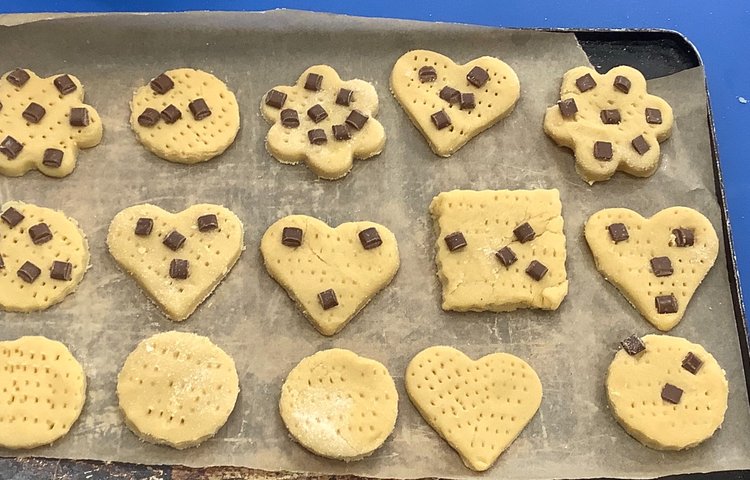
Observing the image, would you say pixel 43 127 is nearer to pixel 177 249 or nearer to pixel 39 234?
pixel 39 234

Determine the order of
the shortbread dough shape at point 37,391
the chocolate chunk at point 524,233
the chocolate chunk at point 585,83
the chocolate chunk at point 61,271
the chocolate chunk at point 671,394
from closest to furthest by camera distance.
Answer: the shortbread dough shape at point 37,391 → the chocolate chunk at point 671,394 → the chocolate chunk at point 61,271 → the chocolate chunk at point 524,233 → the chocolate chunk at point 585,83

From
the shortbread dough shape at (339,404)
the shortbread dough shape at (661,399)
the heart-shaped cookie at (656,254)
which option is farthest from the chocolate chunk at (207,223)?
the shortbread dough shape at (661,399)

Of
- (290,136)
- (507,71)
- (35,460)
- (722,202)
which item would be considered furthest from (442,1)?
(35,460)

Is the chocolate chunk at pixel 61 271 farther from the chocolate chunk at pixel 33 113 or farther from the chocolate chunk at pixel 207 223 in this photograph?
the chocolate chunk at pixel 33 113

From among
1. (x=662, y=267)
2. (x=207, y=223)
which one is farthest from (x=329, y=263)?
→ (x=662, y=267)

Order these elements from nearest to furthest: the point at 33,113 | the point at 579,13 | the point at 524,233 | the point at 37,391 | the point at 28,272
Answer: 1. the point at 37,391
2. the point at 28,272
3. the point at 524,233
4. the point at 33,113
5. the point at 579,13

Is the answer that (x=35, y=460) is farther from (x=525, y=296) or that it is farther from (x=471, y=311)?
(x=525, y=296)

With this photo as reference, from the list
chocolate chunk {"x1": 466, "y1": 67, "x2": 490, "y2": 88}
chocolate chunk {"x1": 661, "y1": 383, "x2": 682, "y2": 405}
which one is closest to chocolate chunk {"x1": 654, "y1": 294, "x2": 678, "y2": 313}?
chocolate chunk {"x1": 661, "y1": 383, "x2": 682, "y2": 405}
